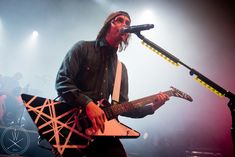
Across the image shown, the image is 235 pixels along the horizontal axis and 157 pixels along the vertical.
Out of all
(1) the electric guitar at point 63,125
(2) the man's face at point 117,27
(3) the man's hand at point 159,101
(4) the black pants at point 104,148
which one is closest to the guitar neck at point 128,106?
(3) the man's hand at point 159,101

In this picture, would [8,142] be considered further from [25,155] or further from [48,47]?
[48,47]

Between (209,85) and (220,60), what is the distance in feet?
21.8

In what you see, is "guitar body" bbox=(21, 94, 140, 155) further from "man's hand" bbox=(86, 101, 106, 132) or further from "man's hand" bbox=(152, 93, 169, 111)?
"man's hand" bbox=(152, 93, 169, 111)

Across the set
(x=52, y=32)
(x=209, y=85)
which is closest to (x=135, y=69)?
(x=52, y=32)

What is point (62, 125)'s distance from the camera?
6.57 ft

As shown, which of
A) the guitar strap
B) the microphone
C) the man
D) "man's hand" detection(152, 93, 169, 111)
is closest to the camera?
the man

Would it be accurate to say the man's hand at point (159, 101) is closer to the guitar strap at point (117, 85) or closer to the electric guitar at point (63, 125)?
the guitar strap at point (117, 85)

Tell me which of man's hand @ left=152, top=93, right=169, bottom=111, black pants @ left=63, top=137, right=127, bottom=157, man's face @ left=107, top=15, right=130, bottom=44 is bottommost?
black pants @ left=63, top=137, right=127, bottom=157

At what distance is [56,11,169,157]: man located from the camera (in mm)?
2057

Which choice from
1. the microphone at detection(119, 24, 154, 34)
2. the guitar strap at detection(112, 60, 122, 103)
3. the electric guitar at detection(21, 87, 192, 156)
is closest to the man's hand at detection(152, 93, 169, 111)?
the guitar strap at detection(112, 60, 122, 103)

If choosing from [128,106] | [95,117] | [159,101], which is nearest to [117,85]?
[128,106]

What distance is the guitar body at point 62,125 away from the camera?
1938mm

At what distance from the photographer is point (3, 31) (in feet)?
52.6

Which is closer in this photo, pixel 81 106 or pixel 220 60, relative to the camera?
pixel 81 106
